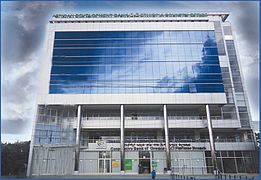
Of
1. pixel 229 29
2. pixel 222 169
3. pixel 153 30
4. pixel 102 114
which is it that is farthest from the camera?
pixel 229 29

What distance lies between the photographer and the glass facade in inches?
1364

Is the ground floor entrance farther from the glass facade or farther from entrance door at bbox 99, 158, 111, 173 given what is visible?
the glass facade

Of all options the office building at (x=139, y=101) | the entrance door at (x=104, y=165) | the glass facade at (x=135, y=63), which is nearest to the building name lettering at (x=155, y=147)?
the office building at (x=139, y=101)

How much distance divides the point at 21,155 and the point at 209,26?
35.4 metres

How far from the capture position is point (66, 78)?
115ft

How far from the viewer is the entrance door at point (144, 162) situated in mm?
31234

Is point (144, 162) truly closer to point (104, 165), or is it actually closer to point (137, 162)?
point (137, 162)

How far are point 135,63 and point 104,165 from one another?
15.8 metres

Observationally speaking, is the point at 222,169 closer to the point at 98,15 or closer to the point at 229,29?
the point at 229,29

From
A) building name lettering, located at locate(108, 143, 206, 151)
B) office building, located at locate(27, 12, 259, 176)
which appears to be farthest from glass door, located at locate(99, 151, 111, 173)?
building name lettering, located at locate(108, 143, 206, 151)

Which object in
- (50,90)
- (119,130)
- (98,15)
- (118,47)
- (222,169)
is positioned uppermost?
(98,15)

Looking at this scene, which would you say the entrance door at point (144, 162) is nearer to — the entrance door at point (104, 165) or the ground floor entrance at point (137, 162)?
the ground floor entrance at point (137, 162)

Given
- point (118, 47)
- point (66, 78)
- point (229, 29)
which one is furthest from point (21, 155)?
point (229, 29)

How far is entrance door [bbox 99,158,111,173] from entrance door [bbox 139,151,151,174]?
429 cm
